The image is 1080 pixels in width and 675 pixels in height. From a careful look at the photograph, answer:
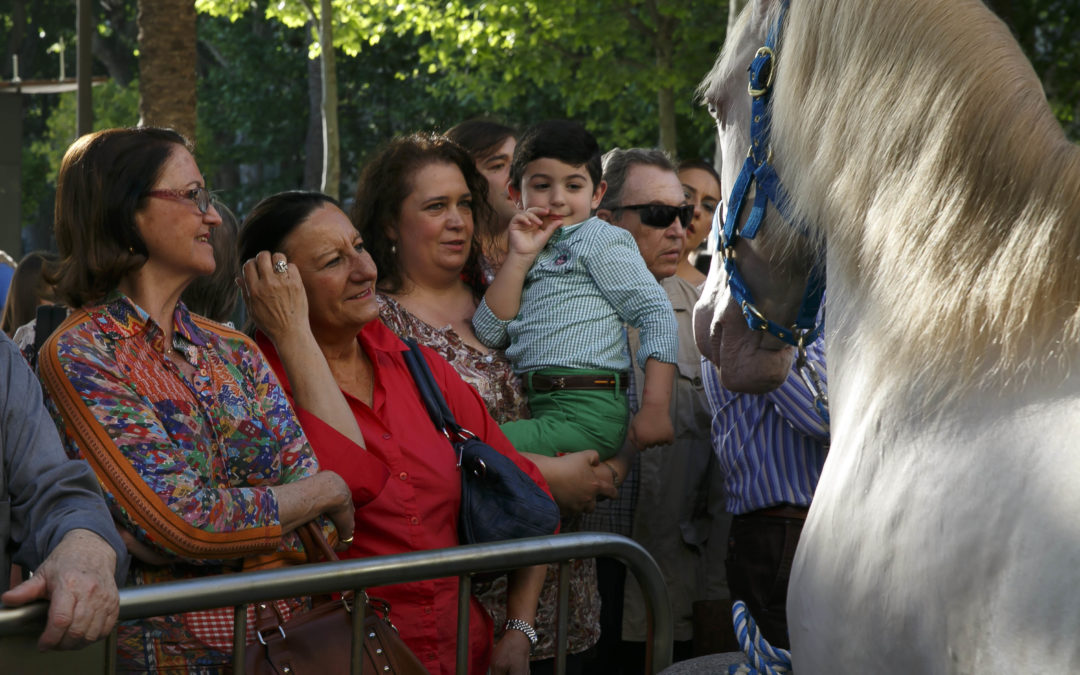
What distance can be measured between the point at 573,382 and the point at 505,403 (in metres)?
0.26

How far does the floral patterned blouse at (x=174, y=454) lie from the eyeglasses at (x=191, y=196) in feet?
0.92

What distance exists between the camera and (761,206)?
8.04 ft

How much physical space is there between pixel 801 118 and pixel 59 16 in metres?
37.2

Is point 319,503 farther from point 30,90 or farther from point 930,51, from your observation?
point 30,90

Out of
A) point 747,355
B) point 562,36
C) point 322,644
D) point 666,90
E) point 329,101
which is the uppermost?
point 562,36

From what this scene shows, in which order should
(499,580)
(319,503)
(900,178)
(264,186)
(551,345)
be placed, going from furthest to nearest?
(264,186)
(551,345)
(499,580)
(319,503)
(900,178)

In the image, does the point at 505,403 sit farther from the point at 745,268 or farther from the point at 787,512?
the point at 745,268

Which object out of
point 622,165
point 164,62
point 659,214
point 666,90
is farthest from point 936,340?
point 666,90

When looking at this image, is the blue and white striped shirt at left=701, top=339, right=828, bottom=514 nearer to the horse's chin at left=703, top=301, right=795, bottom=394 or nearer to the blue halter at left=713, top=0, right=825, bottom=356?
the horse's chin at left=703, top=301, right=795, bottom=394

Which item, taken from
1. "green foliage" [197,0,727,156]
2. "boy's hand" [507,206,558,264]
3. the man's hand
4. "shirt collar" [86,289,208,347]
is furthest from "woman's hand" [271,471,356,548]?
"green foliage" [197,0,727,156]

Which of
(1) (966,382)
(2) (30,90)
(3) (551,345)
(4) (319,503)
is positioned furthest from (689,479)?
(2) (30,90)

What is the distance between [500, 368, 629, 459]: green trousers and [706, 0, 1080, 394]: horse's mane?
1.74 meters

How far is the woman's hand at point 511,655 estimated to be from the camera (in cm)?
325

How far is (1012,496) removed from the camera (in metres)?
1.61
